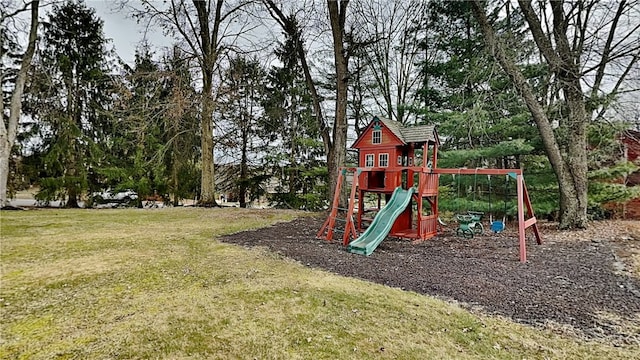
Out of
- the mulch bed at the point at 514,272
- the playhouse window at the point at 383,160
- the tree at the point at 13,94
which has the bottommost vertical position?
the mulch bed at the point at 514,272

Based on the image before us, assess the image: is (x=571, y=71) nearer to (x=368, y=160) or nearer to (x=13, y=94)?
(x=368, y=160)

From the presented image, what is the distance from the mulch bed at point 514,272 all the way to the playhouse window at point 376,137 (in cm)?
210

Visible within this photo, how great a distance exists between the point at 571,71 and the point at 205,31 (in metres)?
11.4

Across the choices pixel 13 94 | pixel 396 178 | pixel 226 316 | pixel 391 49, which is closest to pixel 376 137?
pixel 396 178

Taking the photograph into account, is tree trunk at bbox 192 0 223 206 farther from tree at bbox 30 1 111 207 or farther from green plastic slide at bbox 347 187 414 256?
green plastic slide at bbox 347 187 414 256

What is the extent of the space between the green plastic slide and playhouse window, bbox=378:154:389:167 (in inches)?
26.1

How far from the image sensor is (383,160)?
7.01 meters

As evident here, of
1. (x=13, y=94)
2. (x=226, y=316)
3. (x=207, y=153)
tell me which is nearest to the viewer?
(x=226, y=316)

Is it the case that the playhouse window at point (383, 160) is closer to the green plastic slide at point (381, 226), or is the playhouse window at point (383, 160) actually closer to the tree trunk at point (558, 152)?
the green plastic slide at point (381, 226)

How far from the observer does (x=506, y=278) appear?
3.94 meters

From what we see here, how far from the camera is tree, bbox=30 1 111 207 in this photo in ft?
37.4

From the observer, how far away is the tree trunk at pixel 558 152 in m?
7.31

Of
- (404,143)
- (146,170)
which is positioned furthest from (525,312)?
(146,170)

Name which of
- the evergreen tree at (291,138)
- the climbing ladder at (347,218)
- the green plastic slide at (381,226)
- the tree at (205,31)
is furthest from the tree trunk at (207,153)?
the green plastic slide at (381,226)
